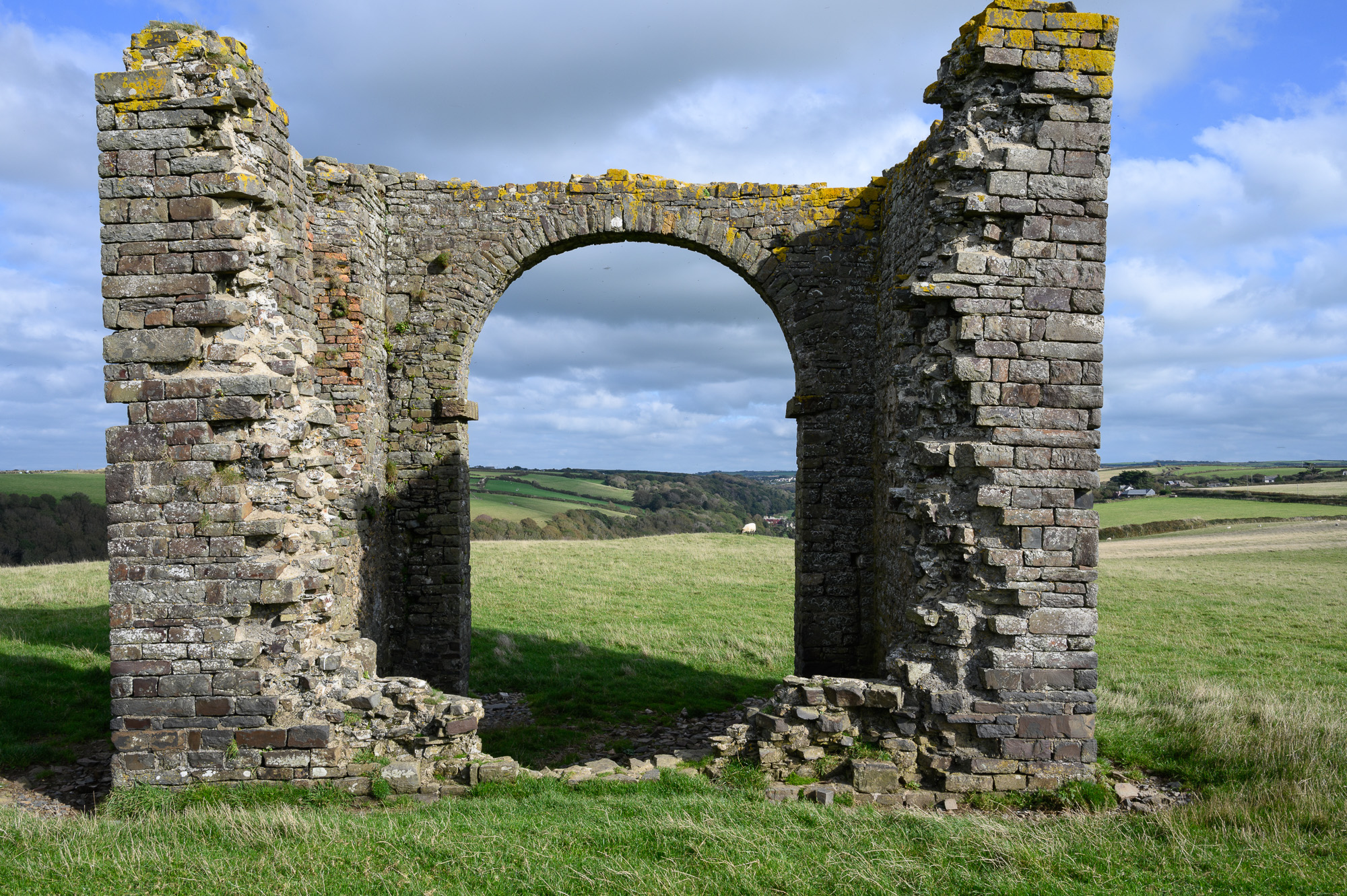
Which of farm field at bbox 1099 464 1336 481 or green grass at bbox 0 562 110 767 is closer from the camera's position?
green grass at bbox 0 562 110 767

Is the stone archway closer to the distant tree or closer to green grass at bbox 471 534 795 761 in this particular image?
green grass at bbox 471 534 795 761

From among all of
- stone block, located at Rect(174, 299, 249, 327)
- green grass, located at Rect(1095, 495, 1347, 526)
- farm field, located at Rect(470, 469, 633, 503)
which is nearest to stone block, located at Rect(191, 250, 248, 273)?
stone block, located at Rect(174, 299, 249, 327)

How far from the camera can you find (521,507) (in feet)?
144

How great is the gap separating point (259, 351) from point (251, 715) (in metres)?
2.94

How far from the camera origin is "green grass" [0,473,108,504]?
104 feet

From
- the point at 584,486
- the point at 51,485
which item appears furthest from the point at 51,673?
the point at 584,486

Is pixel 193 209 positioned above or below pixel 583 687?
above

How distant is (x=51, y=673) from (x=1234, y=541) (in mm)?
34574

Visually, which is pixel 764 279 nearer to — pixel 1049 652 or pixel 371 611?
pixel 1049 652

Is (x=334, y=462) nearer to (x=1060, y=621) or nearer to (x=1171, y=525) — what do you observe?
(x=1060, y=621)

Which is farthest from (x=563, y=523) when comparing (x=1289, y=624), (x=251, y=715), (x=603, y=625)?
(x=251, y=715)

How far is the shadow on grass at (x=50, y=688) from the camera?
6957 millimetres

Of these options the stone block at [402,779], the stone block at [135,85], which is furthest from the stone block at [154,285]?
the stone block at [402,779]

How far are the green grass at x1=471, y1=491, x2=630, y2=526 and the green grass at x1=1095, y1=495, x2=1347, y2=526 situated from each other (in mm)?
28246
